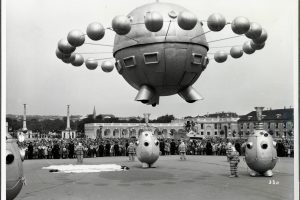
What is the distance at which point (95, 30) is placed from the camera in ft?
28.0

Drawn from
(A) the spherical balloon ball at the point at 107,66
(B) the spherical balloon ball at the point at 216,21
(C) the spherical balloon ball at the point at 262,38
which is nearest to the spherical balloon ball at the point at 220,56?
(C) the spherical balloon ball at the point at 262,38

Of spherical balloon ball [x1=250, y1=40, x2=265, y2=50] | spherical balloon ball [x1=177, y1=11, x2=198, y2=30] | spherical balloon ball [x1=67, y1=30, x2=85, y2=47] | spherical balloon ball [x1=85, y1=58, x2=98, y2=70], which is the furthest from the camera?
spherical balloon ball [x1=85, y1=58, x2=98, y2=70]

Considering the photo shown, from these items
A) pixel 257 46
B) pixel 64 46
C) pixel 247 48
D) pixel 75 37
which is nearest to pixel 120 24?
pixel 75 37

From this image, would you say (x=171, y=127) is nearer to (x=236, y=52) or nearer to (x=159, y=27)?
(x=236, y=52)

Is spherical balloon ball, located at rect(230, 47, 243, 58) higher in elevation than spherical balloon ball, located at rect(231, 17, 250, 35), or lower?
lower

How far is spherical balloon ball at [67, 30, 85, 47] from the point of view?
28.6 ft

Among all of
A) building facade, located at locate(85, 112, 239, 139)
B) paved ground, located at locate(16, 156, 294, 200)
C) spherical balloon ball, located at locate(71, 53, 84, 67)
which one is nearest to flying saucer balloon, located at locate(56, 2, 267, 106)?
spherical balloon ball, located at locate(71, 53, 84, 67)

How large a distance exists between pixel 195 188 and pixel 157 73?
4270mm

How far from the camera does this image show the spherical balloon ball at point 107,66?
11516mm

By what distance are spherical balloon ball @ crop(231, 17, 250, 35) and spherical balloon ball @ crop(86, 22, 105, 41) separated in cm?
295

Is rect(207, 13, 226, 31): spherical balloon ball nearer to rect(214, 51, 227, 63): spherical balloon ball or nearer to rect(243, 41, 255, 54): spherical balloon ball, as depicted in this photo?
rect(243, 41, 255, 54): spherical balloon ball

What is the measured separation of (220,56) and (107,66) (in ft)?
11.0

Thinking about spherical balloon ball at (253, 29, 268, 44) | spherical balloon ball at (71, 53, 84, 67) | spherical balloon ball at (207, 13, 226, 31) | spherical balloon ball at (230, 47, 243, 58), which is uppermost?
spherical balloon ball at (207, 13, 226, 31)

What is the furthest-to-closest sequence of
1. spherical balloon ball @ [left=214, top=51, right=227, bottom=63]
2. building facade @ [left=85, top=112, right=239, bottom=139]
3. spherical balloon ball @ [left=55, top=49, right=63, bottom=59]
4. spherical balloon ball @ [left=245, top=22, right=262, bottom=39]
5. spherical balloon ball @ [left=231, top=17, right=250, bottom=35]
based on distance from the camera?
1. building facade @ [left=85, top=112, right=239, bottom=139]
2. spherical balloon ball @ [left=214, top=51, right=227, bottom=63]
3. spherical balloon ball @ [left=55, top=49, right=63, bottom=59]
4. spherical balloon ball @ [left=245, top=22, right=262, bottom=39]
5. spherical balloon ball @ [left=231, top=17, right=250, bottom=35]
